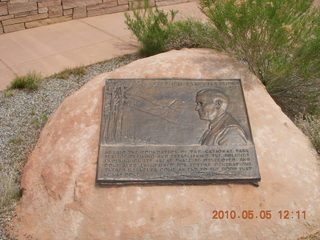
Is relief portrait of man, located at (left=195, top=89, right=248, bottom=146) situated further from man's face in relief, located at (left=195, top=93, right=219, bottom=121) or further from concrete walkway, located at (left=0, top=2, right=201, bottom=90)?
concrete walkway, located at (left=0, top=2, right=201, bottom=90)

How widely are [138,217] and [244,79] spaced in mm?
1555

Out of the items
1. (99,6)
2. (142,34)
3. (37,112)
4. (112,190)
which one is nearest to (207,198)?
(112,190)

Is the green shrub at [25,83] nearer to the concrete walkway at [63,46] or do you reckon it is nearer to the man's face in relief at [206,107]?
the concrete walkway at [63,46]

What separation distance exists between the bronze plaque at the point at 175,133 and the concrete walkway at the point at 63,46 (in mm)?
1934

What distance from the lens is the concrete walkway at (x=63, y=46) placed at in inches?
183

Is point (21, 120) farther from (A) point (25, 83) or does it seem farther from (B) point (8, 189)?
(B) point (8, 189)

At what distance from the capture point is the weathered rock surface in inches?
93.4

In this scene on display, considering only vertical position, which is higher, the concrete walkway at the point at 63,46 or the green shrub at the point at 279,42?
the concrete walkway at the point at 63,46

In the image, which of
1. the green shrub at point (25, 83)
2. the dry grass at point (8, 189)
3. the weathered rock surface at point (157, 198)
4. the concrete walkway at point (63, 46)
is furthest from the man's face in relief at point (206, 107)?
the concrete walkway at point (63, 46)

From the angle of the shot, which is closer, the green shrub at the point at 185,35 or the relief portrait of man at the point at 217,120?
the relief portrait of man at the point at 217,120

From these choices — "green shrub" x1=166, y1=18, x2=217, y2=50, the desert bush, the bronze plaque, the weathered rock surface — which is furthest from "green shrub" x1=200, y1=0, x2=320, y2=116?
the desert bush

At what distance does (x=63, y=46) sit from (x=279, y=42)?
315 centimetres
